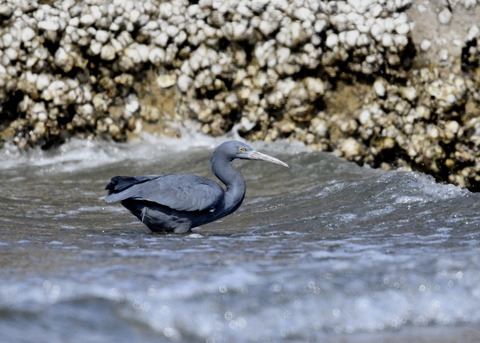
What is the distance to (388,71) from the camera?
977cm

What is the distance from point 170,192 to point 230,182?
63cm

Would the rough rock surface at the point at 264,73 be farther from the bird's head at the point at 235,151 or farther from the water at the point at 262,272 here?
the bird's head at the point at 235,151

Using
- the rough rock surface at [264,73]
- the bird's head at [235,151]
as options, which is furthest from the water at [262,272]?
the rough rock surface at [264,73]

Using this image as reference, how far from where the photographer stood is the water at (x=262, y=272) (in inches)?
165

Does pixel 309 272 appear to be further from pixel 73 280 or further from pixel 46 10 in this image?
pixel 46 10

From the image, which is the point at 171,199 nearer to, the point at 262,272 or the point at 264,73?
the point at 262,272

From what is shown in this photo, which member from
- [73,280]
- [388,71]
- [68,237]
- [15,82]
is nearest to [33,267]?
[73,280]

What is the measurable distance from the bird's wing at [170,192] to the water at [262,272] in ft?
0.85

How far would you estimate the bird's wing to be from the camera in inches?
244

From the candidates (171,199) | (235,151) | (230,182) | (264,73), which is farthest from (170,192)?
(264,73)

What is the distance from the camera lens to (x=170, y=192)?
6285 mm

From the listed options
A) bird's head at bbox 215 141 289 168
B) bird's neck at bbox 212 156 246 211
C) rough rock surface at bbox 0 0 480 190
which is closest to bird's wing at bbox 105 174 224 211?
bird's neck at bbox 212 156 246 211

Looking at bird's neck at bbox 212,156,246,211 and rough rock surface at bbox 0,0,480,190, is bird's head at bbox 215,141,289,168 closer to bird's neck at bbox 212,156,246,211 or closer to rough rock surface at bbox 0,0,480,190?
bird's neck at bbox 212,156,246,211

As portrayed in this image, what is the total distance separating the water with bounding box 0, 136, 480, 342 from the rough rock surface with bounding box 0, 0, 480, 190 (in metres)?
2.03
